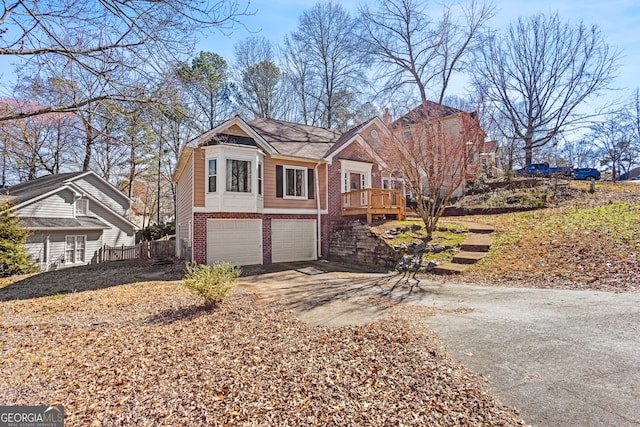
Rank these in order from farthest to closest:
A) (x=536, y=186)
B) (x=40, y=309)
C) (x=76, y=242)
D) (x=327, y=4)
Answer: (x=327, y=4) → (x=76, y=242) → (x=536, y=186) → (x=40, y=309)

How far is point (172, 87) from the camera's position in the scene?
18.2 ft

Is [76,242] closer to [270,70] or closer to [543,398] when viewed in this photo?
[270,70]

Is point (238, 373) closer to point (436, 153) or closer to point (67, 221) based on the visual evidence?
point (436, 153)

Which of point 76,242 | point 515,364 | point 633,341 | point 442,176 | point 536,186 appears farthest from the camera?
point 76,242

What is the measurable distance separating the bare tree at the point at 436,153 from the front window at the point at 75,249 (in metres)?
19.8

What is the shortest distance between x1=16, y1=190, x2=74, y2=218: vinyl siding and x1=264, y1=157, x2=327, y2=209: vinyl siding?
14471 mm

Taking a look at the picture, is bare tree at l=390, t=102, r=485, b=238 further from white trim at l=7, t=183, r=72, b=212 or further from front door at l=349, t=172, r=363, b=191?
white trim at l=7, t=183, r=72, b=212

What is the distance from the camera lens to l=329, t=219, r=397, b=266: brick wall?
36.2 ft

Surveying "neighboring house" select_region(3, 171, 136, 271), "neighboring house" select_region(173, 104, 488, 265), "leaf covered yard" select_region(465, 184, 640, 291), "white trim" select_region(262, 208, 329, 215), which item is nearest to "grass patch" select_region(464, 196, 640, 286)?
"leaf covered yard" select_region(465, 184, 640, 291)

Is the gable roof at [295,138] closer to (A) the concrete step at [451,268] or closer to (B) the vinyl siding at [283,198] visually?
(B) the vinyl siding at [283,198]

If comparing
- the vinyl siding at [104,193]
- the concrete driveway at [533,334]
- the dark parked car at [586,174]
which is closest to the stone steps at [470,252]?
the concrete driveway at [533,334]

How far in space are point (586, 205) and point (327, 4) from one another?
22.5 meters

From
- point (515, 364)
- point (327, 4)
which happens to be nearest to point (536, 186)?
point (515, 364)

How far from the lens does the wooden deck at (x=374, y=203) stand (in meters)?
13.6
